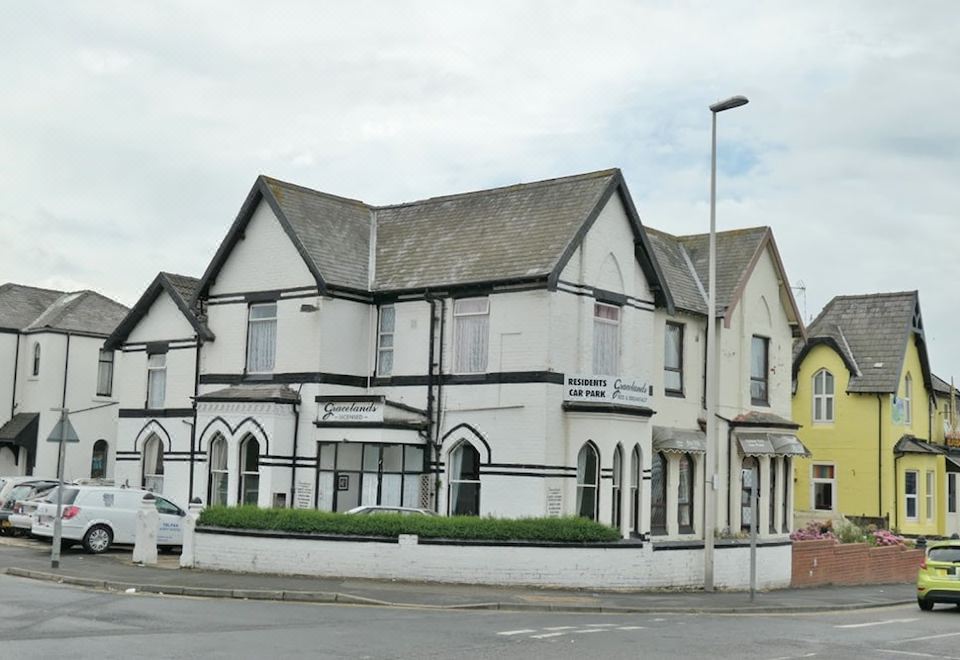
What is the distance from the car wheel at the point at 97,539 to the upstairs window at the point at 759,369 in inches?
721

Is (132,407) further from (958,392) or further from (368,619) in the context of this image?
(958,392)

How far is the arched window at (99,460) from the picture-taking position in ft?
152

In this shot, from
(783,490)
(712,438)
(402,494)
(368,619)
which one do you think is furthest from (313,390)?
(783,490)

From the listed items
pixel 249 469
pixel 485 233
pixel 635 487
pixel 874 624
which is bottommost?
pixel 874 624

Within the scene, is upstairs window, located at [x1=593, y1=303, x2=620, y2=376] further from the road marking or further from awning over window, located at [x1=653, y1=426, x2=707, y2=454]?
the road marking

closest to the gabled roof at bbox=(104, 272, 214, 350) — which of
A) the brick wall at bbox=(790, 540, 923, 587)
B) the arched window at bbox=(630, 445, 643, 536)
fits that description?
the arched window at bbox=(630, 445, 643, 536)

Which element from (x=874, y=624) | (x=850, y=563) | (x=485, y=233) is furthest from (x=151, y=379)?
(x=874, y=624)

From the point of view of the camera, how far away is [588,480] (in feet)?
91.7

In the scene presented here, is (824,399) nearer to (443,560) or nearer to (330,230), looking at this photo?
(330,230)

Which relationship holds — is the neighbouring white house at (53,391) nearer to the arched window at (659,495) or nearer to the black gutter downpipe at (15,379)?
the black gutter downpipe at (15,379)

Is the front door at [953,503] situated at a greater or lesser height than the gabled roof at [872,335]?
lesser

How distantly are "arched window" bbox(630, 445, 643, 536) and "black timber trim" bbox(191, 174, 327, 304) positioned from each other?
8.65 metres

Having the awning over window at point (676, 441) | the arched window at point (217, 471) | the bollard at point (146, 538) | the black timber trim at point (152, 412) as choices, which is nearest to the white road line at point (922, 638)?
the awning over window at point (676, 441)

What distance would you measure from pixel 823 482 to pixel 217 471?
23346mm
